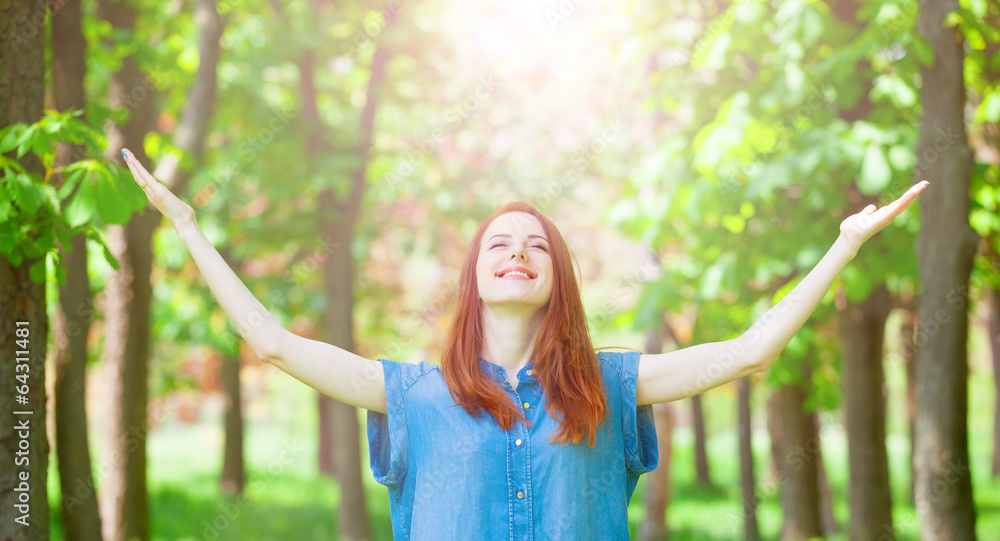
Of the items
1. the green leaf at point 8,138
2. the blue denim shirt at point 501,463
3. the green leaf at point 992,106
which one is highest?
the green leaf at point 992,106

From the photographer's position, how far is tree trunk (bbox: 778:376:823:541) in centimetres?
676

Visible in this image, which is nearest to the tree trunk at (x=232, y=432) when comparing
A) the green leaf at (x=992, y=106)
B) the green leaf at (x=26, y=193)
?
the green leaf at (x=26, y=193)

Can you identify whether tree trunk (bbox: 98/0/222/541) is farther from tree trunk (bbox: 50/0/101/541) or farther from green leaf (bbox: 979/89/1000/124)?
green leaf (bbox: 979/89/1000/124)

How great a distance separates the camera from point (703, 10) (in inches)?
256

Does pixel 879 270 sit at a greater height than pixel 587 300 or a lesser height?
lesser

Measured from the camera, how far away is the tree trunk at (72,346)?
4484 millimetres

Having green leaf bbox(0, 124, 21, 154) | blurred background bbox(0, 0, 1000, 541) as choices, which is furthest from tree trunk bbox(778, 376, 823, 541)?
green leaf bbox(0, 124, 21, 154)

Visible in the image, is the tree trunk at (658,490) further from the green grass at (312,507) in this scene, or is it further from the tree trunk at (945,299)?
the tree trunk at (945,299)

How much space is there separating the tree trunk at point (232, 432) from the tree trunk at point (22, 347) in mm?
8928

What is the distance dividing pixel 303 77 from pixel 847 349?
19.6ft

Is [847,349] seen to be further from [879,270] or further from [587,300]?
[587,300]

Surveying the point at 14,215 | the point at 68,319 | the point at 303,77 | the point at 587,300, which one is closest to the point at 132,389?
the point at 68,319

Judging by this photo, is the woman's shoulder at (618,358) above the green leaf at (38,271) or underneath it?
underneath

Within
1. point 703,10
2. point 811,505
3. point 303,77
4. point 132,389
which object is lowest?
point 811,505
